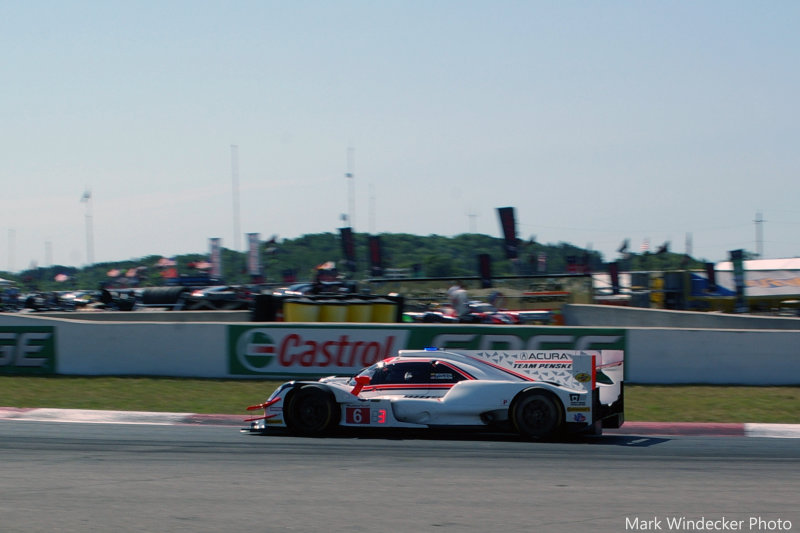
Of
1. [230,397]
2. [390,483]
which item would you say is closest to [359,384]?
[390,483]

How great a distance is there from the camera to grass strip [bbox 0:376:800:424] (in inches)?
500

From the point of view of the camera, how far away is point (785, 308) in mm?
28000

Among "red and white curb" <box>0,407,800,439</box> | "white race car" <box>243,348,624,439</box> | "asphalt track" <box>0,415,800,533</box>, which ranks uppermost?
"white race car" <box>243,348,624,439</box>

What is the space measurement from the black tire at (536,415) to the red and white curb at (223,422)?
59.5 inches

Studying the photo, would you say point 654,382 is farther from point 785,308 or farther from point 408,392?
point 785,308

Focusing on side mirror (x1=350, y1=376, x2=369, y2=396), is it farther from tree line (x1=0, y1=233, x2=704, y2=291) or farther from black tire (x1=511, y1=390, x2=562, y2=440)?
tree line (x1=0, y1=233, x2=704, y2=291)

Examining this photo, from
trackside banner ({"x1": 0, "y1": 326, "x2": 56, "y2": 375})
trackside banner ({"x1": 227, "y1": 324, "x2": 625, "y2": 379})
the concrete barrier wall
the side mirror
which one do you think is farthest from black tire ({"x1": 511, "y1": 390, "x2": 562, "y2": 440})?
trackside banner ({"x1": 0, "y1": 326, "x2": 56, "y2": 375})

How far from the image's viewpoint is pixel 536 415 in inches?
400

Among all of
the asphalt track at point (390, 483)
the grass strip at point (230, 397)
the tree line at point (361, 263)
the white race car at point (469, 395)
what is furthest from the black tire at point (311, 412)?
the tree line at point (361, 263)

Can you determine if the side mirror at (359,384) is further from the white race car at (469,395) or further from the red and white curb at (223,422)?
the red and white curb at (223,422)

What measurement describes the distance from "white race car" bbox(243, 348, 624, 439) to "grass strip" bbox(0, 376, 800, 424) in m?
2.46

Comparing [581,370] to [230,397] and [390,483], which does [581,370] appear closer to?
[390,483]

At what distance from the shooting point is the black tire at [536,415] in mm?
10109

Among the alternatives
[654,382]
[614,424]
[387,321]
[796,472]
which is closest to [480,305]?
[387,321]
